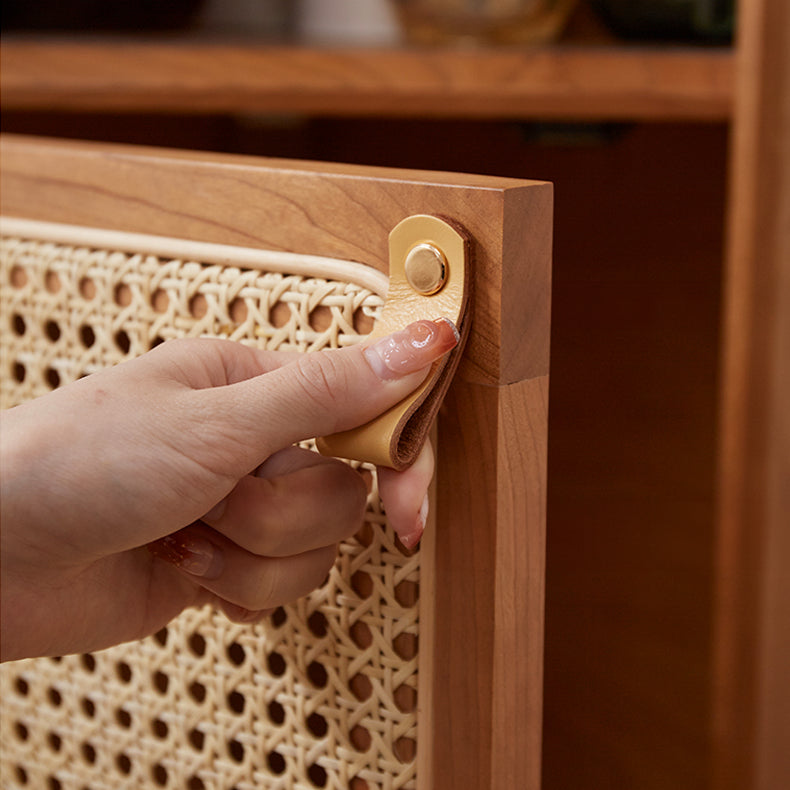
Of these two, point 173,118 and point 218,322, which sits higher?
point 173,118

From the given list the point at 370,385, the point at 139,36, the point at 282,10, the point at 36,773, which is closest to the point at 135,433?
the point at 370,385

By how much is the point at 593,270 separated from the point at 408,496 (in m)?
0.70

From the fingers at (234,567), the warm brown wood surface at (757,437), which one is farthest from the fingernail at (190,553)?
the warm brown wood surface at (757,437)

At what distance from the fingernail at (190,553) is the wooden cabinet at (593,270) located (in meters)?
0.41

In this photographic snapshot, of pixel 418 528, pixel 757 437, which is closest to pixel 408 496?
pixel 418 528

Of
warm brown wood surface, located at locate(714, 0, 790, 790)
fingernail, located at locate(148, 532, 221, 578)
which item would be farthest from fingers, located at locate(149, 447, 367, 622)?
warm brown wood surface, located at locate(714, 0, 790, 790)

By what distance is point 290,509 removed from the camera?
0.35 metres

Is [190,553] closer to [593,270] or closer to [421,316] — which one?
[421,316]

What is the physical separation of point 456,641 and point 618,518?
693 millimetres

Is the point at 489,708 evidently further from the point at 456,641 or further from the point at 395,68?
the point at 395,68

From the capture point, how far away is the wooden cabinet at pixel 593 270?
68 centimetres

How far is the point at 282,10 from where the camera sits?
95 centimetres

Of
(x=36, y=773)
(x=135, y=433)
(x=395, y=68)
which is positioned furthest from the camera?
(x=395, y=68)

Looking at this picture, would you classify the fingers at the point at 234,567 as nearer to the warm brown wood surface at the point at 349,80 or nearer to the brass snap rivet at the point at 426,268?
the brass snap rivet at the point at 426,268
